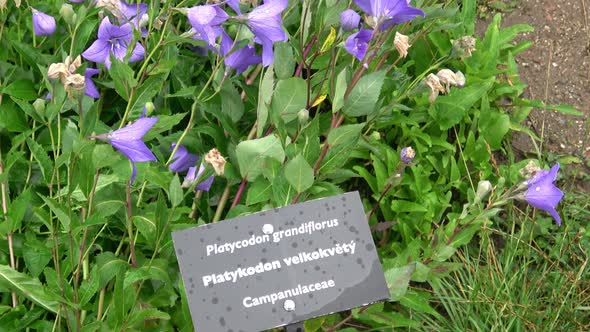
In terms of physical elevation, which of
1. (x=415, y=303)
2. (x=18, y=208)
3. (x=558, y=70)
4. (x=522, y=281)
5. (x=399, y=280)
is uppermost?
(x=18, y=208)

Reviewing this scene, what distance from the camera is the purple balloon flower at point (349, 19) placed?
1481 millimetres

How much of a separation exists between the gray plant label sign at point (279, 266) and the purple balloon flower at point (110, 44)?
540 mm

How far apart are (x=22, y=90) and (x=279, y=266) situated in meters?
0.78

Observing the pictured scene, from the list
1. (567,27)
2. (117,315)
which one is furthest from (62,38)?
(567,27)

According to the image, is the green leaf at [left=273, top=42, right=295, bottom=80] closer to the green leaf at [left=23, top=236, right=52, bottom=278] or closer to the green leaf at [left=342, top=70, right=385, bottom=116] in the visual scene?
the green leaf at [left=342, top=70, right=385, bottom=116]

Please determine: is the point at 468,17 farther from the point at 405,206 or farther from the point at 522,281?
the point at 522,281

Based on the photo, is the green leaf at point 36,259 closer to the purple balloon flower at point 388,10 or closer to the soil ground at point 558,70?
the purple balloon flower at point 388,10

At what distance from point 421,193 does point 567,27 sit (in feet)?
3.75

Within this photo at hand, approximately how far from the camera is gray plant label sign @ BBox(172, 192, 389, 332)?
1171mm

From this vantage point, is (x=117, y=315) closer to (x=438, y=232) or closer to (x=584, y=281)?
(x=438, y=232)

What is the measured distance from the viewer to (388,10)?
1443mm

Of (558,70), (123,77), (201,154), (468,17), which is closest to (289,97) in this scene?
(201,154)

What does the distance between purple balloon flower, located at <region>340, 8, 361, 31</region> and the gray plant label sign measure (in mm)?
401

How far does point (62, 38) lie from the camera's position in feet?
5.88
